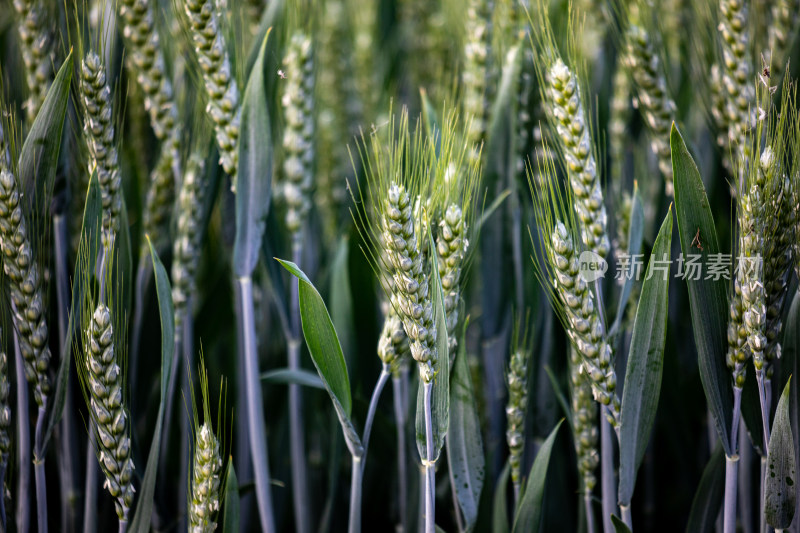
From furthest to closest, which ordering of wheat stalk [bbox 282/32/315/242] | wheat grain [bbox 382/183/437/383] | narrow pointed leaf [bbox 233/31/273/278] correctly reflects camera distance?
1. wheat stalk [bbox 282/32/315/242]
2. narrow pointed leaf [bbox 233/31/273/278]
3. wheat grain [bbox 382/183/437/383]

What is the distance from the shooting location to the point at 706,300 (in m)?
0.78

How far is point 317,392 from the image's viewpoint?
1.09 metres

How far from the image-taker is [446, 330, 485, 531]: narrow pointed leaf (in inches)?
32.9

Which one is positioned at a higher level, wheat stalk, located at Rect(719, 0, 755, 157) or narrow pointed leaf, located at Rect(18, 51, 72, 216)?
wheat stalk, located at Rect(719, 0, 755, 157)

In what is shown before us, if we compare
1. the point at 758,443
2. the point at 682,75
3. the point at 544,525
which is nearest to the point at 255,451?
the point at 544,525

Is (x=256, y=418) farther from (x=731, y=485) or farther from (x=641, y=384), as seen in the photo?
(x=731, y=485)

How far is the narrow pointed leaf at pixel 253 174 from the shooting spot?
2.89 feet

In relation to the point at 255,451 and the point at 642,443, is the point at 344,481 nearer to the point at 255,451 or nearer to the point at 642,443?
the point at 255,451

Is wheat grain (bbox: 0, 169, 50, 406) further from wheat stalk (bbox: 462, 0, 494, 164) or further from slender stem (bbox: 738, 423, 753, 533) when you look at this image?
slender stem (bbox: 738, 423, 753, 533)

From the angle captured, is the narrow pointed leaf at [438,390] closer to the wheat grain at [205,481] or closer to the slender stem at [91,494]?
the wheat grain at [205,481]

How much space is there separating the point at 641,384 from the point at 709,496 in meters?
0.22

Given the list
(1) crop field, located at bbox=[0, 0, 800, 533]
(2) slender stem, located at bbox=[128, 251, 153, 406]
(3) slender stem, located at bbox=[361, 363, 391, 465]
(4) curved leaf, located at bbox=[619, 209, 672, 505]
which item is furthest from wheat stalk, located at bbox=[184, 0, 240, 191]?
(4) curved leaf, located at bbox=[619, 209, 672, 505]

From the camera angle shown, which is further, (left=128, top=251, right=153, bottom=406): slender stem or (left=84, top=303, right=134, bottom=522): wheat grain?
(left=128, top=251, right=153, bottom=406): slender stem

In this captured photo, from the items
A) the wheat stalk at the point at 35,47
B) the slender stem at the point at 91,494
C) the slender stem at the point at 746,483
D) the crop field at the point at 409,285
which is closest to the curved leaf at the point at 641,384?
the crop field at the point at 409,285
